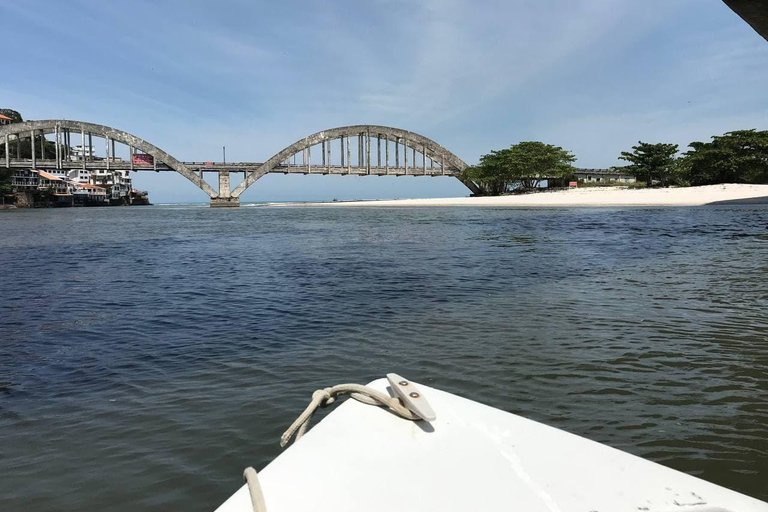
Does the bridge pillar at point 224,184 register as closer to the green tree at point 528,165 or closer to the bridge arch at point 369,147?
the bridge arch at point 369,147

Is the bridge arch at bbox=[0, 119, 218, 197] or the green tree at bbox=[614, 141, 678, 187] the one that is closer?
the green tree at bbox=[614, 141, 678, 187]

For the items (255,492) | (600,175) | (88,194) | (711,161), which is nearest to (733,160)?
(711,161)

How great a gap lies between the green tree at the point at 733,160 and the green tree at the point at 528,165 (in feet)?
73.3

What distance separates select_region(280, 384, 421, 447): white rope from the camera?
7.80 ft

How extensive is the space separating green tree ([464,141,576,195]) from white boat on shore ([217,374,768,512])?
85241 mm

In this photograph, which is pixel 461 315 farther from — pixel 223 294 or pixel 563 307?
pixel 223 294

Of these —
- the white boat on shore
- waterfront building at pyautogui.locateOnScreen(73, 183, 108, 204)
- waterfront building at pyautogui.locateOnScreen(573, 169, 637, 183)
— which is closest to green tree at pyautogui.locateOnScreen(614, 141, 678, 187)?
waterfront building at pyautogui.locateOnScreen(573, 169, 637, 183)

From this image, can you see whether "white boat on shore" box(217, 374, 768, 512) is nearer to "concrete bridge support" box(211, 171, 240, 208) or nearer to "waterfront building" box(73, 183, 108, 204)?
"concrete bridge support" box(211, 171, 240, 208)

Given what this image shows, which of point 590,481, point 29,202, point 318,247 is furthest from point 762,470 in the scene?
point 29,202

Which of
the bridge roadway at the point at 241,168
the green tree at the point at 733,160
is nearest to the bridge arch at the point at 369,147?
the bridge roadway at the point at 241,168

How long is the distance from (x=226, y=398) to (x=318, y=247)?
51.4 feet

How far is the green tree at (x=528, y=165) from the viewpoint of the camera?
83.1m

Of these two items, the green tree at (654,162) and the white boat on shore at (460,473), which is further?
the green tree at (654,162)

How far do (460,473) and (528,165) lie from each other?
86219 millimetres
